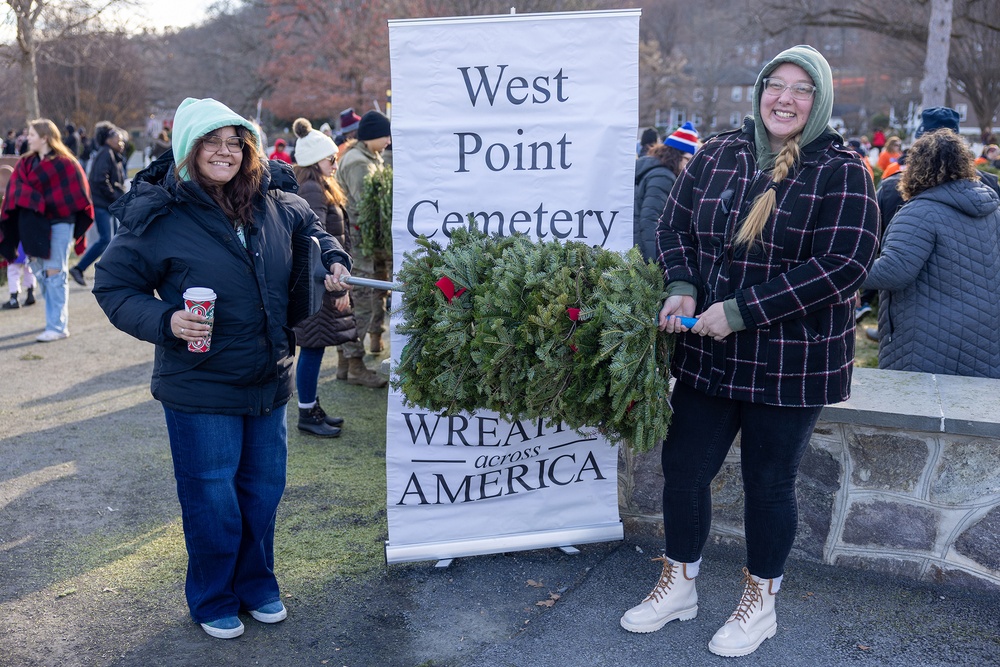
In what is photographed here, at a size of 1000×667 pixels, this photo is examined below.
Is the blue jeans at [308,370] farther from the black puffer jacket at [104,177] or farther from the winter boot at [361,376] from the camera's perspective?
the black puffer jacket at [104,177]

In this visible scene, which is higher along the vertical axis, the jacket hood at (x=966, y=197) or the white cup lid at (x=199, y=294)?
the jacket hood at (x=966, y=197)

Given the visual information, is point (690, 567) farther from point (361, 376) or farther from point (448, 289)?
point (361, 376)

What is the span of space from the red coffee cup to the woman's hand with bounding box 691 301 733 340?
151 cm

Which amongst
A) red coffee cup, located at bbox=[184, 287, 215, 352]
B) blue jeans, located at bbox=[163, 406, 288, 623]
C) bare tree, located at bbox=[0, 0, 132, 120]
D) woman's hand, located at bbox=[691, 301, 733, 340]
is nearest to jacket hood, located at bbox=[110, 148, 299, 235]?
red coffee cup, located at bbox=[184, 287, 215, 352]

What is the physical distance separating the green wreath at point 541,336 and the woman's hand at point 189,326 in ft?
2.58

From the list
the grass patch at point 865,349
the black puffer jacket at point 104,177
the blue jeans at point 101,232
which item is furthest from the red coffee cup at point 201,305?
the black puffer jacket at point 104,177

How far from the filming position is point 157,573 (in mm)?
3639

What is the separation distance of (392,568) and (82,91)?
44.4 meters

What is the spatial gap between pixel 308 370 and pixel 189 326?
2.67 metres

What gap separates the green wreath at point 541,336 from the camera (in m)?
2.88

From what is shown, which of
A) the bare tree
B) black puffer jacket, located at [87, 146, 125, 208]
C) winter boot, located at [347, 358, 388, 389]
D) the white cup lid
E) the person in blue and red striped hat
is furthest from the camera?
the bare tree

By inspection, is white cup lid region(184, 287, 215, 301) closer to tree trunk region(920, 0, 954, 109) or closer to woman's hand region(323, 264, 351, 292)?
woman's hand region(323, 264, 351, 292)

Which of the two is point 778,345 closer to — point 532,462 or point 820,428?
point 820,428

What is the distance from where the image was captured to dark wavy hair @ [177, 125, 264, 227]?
9.60 feet
